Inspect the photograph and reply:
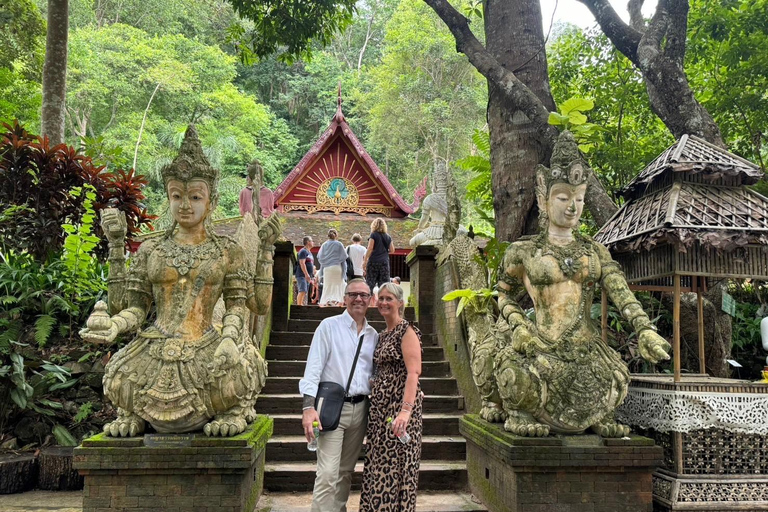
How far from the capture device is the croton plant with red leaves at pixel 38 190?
25.3 ft

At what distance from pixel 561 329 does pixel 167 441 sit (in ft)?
8.07

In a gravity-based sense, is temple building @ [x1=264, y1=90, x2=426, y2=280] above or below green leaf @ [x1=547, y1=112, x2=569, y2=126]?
above

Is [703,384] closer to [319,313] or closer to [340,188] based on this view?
[319,313]

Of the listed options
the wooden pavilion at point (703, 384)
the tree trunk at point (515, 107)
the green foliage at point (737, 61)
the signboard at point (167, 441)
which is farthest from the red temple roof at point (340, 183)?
the signboard at point (167, 441)

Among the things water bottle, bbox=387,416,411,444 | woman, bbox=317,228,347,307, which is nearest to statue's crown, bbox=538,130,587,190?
water bottle, bbox=387,416,411,444

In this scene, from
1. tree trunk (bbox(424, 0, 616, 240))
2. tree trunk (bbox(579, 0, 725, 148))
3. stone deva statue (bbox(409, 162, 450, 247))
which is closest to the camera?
tree trunk (bbox(424, 0, 616, 240))

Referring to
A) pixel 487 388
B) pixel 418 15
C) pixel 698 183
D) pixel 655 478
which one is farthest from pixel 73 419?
pixel 418 15

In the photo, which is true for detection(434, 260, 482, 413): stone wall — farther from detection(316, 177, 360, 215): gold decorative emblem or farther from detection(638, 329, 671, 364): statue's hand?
detection(316, 177, 360, 215): gold decorative emblem

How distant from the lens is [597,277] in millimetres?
4141

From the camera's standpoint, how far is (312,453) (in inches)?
217

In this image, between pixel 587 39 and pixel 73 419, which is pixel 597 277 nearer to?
pixel 73 419

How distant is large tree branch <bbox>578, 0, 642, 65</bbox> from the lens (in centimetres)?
704

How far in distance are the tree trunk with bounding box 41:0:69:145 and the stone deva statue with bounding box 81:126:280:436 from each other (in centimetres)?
650

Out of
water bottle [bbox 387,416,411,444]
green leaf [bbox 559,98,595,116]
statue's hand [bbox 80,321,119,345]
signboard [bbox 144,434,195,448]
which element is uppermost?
green leaf [bbox 559,98,595,116]
